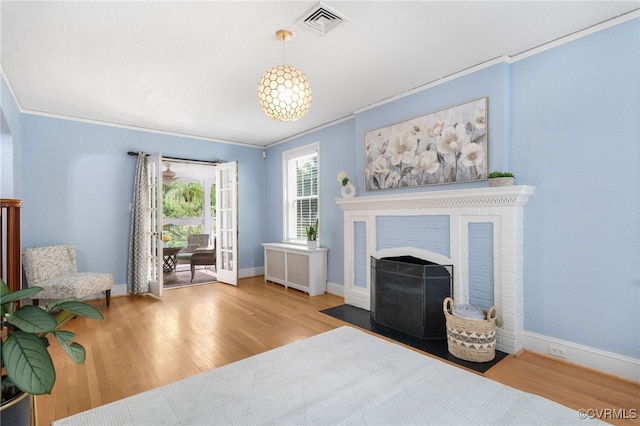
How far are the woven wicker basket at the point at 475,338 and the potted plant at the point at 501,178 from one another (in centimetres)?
105

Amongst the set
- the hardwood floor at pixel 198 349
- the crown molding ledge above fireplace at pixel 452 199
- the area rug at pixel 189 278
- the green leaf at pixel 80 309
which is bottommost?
the area rug at pixel 189 278

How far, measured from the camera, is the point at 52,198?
4.20 meters

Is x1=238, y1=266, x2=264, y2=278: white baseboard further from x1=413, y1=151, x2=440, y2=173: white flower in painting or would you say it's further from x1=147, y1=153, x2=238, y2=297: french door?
x1=413, y1=151, x2=440, y2=173: white flower in painting

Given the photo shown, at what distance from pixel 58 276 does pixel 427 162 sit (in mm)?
4652

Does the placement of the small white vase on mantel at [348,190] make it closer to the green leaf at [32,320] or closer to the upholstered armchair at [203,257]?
the upholstered armchair at [203,257]

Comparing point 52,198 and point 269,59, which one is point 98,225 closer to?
point 52,198

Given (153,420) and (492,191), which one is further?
(492,191)

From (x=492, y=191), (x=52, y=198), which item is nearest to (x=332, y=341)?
(x=492, y=191)

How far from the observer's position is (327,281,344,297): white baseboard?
15.0 feet

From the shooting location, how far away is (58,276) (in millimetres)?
3863

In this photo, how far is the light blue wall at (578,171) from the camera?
223cm

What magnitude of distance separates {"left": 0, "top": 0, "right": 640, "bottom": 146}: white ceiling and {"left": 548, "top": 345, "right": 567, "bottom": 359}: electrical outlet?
99.1 inches

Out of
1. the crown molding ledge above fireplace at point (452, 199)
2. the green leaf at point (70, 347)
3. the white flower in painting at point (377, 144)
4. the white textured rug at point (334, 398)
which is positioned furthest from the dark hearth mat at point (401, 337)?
the green leaf at point (70, 347)

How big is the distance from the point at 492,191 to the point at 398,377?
1707 mm
